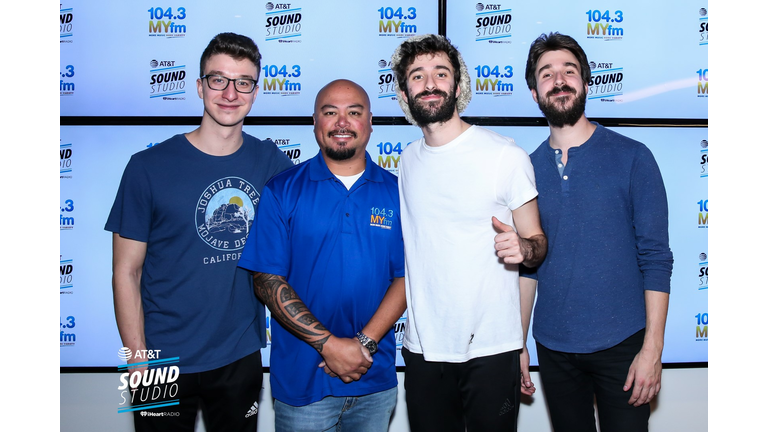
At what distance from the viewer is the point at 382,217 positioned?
177 cm

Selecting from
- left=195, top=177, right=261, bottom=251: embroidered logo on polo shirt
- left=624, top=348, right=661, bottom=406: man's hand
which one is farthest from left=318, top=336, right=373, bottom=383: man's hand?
left=624, top=348, right=661, bottom=406: man's hand

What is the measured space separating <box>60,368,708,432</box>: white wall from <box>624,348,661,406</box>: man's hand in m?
1.03

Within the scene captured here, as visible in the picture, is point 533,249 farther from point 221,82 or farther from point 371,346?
point 221,82

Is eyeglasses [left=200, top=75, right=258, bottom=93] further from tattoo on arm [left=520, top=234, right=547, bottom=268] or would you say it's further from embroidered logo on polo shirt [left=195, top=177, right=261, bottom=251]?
tattoo on arm [left=520, top=234, right=547, bottom=268]

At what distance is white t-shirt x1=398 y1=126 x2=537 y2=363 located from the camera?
1.63 m

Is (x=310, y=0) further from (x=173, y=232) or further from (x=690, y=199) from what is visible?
(x=690, y=199)

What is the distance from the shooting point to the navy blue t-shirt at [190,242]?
5.86ft

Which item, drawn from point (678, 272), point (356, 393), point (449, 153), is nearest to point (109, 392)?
point (356, 393)
